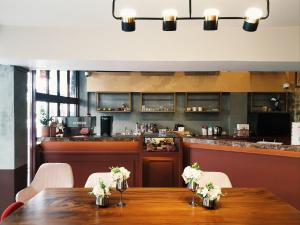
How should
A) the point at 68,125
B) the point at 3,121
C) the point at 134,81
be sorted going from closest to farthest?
the point at 3,121, the point at 68,125, the point at 134,81

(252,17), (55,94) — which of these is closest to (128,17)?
(252,17)

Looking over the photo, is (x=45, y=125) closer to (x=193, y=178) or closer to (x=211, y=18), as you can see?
(x=193, y=178)

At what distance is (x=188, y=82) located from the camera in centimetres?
729

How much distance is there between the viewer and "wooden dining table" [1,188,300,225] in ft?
6.02

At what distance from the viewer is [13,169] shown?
3541 millimetres

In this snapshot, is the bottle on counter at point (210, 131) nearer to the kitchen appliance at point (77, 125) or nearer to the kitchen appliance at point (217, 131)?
the kitchen appliance at point (217, 131)

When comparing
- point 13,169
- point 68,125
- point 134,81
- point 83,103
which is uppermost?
point 134,81

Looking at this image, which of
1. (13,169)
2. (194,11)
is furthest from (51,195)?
(194,11)

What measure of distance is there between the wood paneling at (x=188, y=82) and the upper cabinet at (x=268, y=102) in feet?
0.88

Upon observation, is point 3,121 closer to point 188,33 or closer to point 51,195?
point 51,195

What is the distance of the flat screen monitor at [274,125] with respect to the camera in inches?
283

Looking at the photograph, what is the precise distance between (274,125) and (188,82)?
2.52m

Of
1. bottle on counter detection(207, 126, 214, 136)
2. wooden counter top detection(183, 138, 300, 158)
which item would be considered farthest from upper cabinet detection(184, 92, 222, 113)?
wooden counter top detection(183, 138, 300, 158)

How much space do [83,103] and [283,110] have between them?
5509 mm
